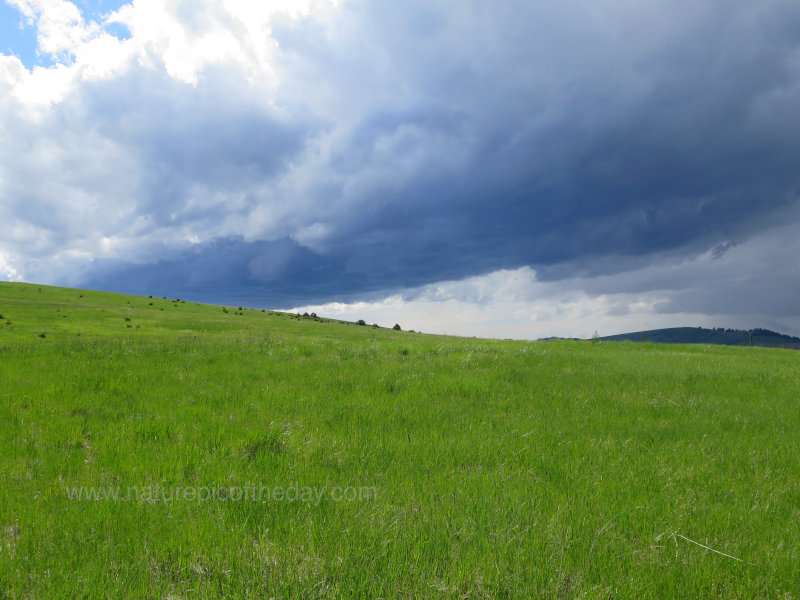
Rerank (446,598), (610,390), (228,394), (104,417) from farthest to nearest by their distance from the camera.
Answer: (610,390) → (228,394) → (104,417) → (446,598)

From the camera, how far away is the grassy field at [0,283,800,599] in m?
3.63

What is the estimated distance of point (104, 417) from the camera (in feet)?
29.1

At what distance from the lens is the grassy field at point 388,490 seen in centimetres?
363

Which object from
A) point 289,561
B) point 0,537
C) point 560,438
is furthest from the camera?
point 560,438

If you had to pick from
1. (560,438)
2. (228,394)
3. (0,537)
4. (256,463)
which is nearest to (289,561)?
(256,463)

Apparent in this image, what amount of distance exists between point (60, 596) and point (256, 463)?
2942mm

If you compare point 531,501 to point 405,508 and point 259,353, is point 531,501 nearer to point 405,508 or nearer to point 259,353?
point 405,508

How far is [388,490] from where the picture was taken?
5.21m

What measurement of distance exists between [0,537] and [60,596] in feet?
5.49

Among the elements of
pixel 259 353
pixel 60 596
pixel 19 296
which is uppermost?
pixel 19 296

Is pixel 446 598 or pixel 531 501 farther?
pixel 531 501

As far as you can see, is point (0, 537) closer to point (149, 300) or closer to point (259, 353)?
point (259, 353)

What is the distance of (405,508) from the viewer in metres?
4.70

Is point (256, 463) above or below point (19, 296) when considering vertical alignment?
below
